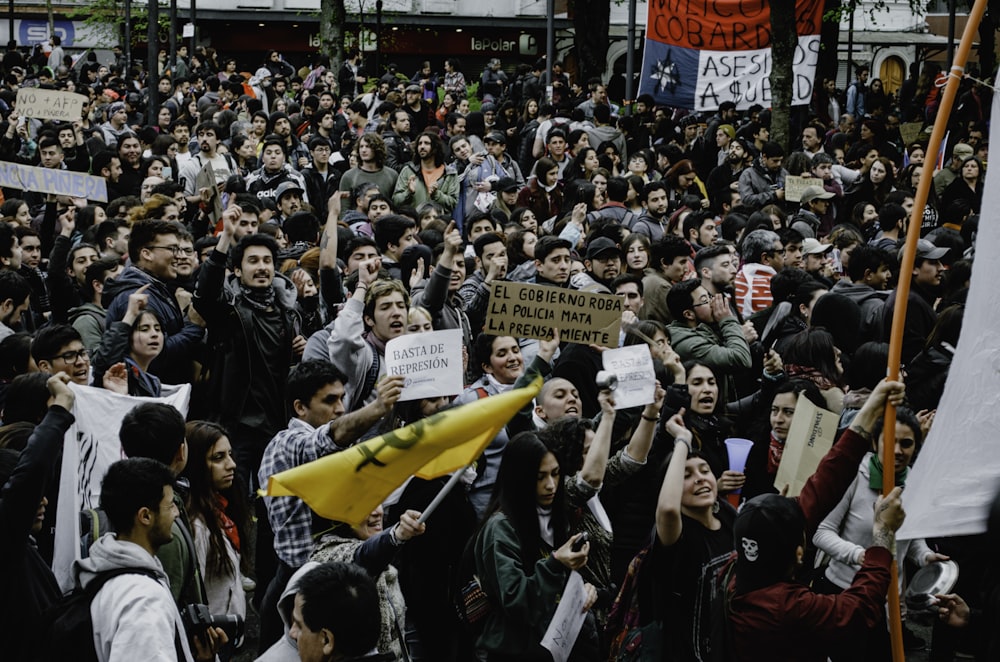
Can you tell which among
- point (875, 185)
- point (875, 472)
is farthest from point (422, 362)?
point (875, 185)

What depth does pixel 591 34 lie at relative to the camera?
1247 inches

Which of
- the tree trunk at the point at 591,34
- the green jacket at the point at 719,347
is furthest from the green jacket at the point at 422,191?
the tree trunk at the point at 591,34

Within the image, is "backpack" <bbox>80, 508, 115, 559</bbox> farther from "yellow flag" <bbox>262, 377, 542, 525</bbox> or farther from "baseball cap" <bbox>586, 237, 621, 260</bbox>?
"baseball cap" <bbox>586, 237, 621, 260</bbox>

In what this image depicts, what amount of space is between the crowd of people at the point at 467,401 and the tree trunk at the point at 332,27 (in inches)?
553

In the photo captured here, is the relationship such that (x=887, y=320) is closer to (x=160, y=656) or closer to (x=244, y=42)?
(x=160, y=656)

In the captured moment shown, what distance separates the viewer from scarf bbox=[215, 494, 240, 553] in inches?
227

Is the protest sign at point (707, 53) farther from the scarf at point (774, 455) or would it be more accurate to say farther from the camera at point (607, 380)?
the camera at point (607, 380)

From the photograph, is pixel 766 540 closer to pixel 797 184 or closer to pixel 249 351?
pixel 249 351

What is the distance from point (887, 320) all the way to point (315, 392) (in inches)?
166

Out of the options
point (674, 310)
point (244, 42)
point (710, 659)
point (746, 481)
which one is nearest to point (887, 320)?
point (674, 310)

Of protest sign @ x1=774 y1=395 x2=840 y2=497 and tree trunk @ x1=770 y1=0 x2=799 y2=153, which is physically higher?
tree trunk @ x1=770 y1=0 x2=799 y2=153

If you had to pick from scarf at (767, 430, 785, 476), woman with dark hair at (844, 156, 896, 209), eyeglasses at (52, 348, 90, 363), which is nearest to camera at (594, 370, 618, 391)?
scarf at (767, 430, 785, 476)

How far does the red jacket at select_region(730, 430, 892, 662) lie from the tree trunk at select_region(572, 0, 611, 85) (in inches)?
1080

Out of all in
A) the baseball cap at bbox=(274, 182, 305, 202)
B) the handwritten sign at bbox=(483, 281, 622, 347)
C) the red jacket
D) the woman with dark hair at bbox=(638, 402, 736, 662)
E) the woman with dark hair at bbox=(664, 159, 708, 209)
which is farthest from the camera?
the woman with dark hair at bbox=(664, 159, 708, 209)
